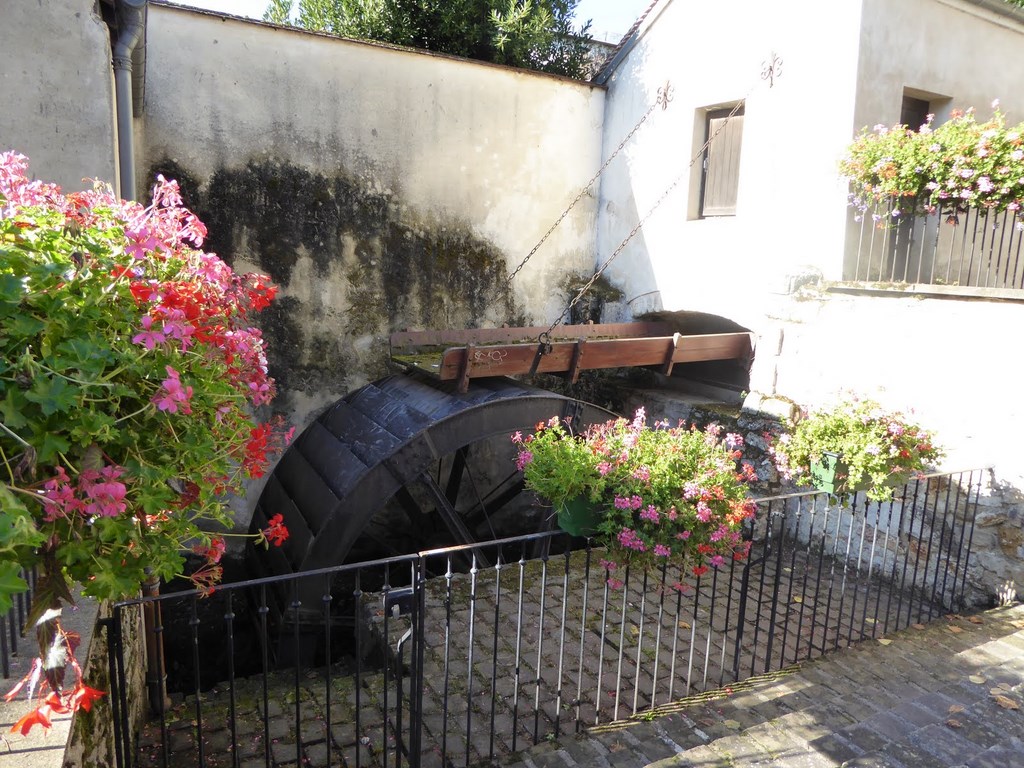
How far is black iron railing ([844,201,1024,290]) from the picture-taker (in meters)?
5.71

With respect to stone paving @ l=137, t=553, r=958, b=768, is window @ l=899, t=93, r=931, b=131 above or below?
above

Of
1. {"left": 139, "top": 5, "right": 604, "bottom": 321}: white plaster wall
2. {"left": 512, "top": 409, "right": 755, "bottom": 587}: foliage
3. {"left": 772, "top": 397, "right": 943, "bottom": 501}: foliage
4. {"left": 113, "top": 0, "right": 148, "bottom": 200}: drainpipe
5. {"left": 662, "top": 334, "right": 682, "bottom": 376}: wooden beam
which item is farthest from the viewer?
{"left": 662, "top": 334, "right": 682, "bottom": 376}: wooden beam

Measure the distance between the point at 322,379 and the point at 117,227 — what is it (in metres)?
5.16

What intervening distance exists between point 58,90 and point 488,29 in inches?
208

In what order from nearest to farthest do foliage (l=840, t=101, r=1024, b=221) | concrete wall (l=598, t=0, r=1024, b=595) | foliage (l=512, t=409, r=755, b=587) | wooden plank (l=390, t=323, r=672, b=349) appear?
foliage (l=512, t=409, r=755, b=587)
foliage (l=840, t=101, r=1024, b=221)
concrete wall (l=598, t=0, r=1024, b=595)
wooden plank (l=390, t=323, r=672, b=349)

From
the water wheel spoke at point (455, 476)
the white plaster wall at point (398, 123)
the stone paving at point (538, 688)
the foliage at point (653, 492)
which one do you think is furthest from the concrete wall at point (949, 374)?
the water wheel spoke at point (455, 476)

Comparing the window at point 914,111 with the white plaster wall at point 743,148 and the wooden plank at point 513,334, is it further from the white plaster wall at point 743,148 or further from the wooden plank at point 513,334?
the wooden plank at point 513,334

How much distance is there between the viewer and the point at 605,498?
3357mm

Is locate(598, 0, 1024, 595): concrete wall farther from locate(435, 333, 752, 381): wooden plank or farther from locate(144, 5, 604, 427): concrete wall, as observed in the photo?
locate(144, 5, 604, 427): concrete wall

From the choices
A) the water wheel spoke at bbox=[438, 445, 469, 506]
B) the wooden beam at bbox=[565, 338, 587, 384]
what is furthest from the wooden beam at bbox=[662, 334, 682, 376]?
the water wheel spoke at bbox=[438, 445, 469, 506]

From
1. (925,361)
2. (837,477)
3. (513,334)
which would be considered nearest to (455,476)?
(513,334)

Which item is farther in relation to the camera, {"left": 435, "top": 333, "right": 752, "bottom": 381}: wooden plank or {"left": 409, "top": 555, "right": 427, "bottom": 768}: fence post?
{"left": 435, "top": 333, "right": 752, "bottom": 381}: wooden plank

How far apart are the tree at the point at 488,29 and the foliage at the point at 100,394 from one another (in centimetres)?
700

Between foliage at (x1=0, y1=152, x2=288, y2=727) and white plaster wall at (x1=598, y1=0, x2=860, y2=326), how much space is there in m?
5.39
